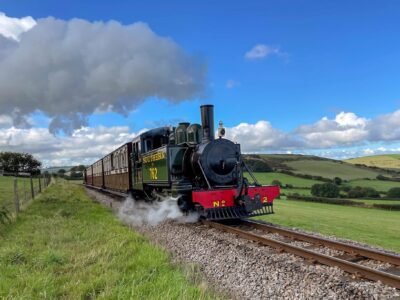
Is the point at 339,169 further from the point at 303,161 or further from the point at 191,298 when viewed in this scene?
the point at 191,298

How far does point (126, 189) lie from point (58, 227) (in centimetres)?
707

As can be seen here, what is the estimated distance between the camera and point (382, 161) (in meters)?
81.5

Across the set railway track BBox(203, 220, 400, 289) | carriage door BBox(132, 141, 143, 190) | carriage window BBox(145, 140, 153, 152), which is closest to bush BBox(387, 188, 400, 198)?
carriage door BBox(132, 141, 143, 190)

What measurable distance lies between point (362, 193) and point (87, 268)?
140 ft

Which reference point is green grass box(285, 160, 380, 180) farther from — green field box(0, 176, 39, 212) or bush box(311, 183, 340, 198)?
green field box(0, 176, 39, 212)

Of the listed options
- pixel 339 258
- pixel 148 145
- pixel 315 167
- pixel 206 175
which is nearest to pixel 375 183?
pixel 315 167

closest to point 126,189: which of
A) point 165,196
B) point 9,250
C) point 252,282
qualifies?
point 165,196

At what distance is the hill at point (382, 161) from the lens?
246ft

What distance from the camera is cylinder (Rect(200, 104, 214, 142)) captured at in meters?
12.0

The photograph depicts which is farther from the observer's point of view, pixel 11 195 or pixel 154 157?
pixel 11 195

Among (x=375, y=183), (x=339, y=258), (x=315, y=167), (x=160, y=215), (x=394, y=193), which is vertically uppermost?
(x=315, y=167)

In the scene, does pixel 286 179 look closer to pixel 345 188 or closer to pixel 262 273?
pixel 345 188

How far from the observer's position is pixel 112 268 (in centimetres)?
645

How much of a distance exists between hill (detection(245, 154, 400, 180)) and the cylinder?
149ft
